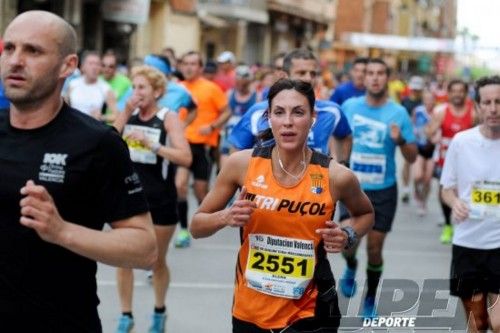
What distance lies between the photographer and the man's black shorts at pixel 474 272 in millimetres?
5973

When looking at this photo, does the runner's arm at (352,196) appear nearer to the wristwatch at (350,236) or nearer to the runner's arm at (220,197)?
the wristwatch at (350,236)

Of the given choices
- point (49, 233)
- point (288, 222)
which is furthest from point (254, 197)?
point (49, 233)

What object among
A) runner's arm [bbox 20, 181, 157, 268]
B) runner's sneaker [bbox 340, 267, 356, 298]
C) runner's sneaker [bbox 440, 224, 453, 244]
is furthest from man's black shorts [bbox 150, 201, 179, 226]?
runner's sneaker [bbox 440, 224, 453, 244]

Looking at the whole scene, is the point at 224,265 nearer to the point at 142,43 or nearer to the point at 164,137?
the point at 164,137

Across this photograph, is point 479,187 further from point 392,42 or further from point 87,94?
point 392,42

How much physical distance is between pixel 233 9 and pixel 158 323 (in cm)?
3352

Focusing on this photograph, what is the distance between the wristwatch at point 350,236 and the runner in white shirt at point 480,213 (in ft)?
4.40

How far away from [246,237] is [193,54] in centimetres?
777

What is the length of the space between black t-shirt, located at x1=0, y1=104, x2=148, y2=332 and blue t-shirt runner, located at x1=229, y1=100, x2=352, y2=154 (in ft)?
8.79

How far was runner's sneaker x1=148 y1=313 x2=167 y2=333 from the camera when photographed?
7.18m

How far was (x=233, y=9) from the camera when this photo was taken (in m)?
40.0

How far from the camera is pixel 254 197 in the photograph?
15.1ft

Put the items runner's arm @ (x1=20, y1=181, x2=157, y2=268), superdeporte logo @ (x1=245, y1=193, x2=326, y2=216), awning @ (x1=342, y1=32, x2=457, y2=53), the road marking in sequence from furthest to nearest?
awning @ (x1=342, y1=32, x2=457, y2=53) < the road marking < superdeporte logo @ (x1=245, y1=193, x2=326, y2=216) < runner's arm @ (x1=20, y1=181, x2=157, y2=268)

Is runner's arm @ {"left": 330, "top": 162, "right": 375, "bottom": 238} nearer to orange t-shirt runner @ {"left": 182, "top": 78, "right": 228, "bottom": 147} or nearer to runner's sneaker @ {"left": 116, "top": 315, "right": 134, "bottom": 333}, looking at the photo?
runner's sneaker @ {"left": 116, "top": 315, "right": 134, "bottom": 333}
